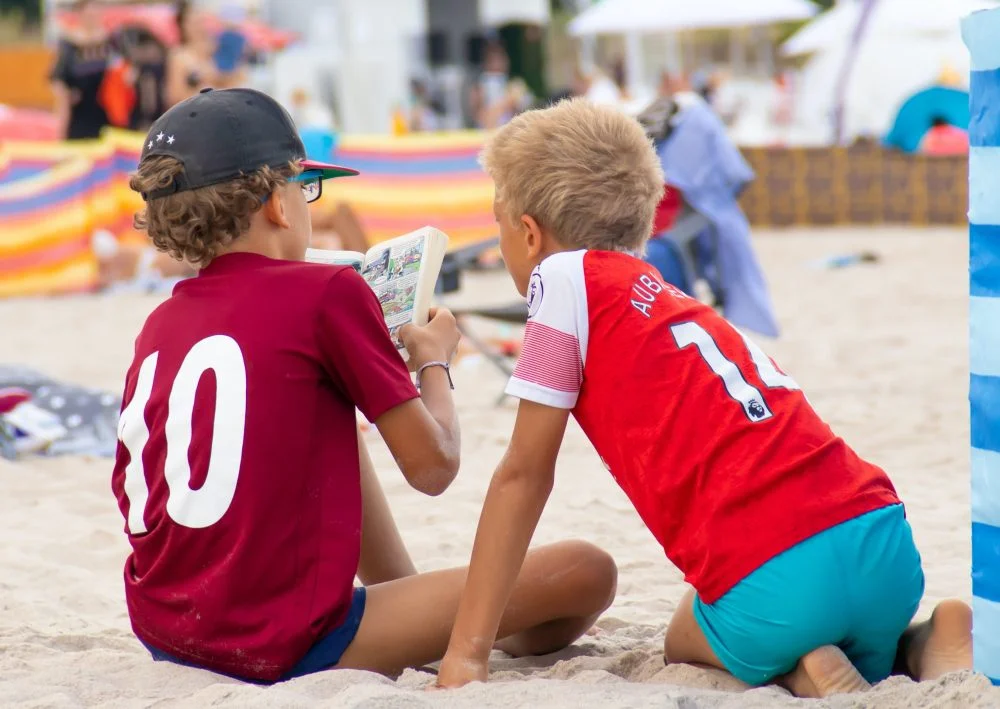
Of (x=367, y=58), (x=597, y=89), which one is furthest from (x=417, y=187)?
(x=367, y=58)

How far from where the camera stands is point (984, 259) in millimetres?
1866

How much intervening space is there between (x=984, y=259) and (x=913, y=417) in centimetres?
304

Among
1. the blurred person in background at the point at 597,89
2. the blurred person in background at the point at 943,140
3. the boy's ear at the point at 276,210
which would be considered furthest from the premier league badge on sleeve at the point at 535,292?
the blurred person in background at the point at 597,89

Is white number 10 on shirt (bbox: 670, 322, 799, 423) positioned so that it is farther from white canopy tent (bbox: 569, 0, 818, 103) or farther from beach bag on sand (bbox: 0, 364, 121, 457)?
white canopy tent (bbox: 569, 0, 818, 103)

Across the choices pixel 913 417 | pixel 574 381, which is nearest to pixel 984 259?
pixel 574 381

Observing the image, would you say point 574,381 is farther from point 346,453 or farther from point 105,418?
point 105,418

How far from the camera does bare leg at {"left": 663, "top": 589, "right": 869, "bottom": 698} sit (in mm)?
2004

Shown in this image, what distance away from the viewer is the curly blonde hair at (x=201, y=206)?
206 centimetres

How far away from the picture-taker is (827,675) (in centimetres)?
200

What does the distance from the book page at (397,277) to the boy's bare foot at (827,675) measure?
864 mm

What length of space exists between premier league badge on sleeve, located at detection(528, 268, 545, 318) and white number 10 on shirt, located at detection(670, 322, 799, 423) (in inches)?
8.5

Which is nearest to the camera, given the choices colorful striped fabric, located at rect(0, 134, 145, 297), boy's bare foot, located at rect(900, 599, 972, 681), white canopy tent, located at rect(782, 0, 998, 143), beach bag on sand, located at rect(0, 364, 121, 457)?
boy's bare foot, located at rect(900, 599, 972, 681)

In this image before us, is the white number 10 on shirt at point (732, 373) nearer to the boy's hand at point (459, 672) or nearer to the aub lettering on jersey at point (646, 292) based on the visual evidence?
the aub lettering on jersey at point (646, 292)

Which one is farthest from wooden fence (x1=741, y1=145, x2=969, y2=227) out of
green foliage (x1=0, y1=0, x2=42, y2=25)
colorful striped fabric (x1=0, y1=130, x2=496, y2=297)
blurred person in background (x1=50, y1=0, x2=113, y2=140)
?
green foliage (x1=0, y1=0, x2=42, y2=25)
